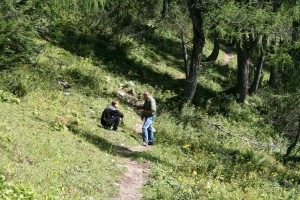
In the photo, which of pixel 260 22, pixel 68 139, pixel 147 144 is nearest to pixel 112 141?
pixel 147 144

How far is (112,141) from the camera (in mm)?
13078

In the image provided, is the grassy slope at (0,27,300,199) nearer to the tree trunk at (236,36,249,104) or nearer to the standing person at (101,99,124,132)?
the standing person at (101,99,124,132)

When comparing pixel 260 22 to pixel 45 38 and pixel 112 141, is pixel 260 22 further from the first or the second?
pixel 45 38

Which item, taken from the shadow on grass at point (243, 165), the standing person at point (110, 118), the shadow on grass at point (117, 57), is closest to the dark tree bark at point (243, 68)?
the shadow on grass at point (117, 57)

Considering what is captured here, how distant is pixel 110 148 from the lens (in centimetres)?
1184

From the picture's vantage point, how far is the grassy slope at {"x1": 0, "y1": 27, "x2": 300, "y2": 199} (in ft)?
27.8

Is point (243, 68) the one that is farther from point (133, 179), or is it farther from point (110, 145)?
point (133, 179)

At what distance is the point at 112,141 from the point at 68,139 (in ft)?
7.32

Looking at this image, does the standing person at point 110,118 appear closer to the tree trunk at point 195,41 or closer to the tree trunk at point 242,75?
the tree trunk at point 195,41

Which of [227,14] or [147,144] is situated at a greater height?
[227,14]

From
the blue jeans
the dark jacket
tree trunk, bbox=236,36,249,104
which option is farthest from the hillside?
tree trunk, bbox=236,36,249,104

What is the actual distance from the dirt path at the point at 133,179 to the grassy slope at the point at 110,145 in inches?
7.9

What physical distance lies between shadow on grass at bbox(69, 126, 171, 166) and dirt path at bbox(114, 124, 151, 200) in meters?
0.42

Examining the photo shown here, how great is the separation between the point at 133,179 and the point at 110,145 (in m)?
2.49
